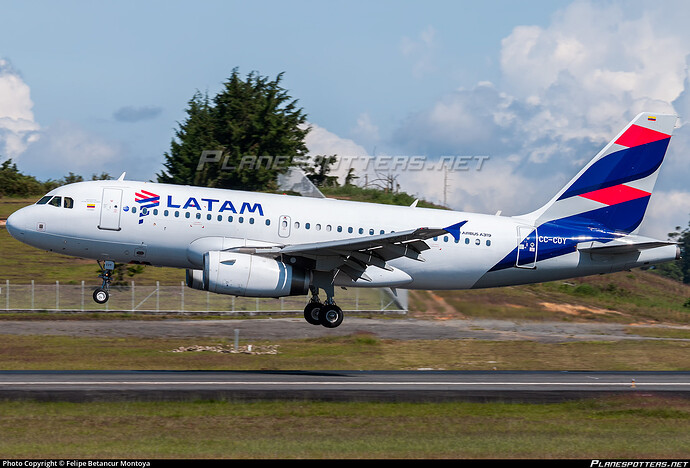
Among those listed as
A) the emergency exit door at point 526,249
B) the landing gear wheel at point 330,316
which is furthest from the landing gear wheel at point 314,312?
the emergency exit door at point 526,249

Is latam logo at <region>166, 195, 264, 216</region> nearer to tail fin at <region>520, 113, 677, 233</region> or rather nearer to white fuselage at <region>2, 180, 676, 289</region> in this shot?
white fuselage at <region>2, 180, 676, 289</region>

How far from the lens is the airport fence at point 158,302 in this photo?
49.9m

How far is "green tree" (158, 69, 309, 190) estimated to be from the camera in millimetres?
72938

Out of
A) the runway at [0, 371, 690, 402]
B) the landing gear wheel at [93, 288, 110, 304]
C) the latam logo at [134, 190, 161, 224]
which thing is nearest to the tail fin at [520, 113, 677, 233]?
the runway at [0, 371, 690, 402]

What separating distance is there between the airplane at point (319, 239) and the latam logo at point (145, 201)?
3 centimetres

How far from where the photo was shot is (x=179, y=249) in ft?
95.0

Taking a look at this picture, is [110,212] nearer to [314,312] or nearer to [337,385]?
[314,312]

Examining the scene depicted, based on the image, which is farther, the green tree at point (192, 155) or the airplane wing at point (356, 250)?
the green tree at point (192, 155)

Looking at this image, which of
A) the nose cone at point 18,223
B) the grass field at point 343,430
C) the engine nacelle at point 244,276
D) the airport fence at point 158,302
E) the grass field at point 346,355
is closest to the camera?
the grass field at point 343,430

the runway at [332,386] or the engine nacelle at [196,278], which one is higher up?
the engine nacelle at [196,278]

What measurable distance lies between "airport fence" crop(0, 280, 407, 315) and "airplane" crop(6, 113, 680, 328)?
679 inches

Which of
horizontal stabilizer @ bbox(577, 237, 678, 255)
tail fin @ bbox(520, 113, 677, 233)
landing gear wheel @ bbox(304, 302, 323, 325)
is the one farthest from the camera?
tail fin @ bbox(520, 113, 677, 233)

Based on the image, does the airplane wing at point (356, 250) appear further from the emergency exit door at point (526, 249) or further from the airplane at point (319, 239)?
the emergency exit door at point (526, 249)

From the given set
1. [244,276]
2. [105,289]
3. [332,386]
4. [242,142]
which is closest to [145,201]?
[105,289]
